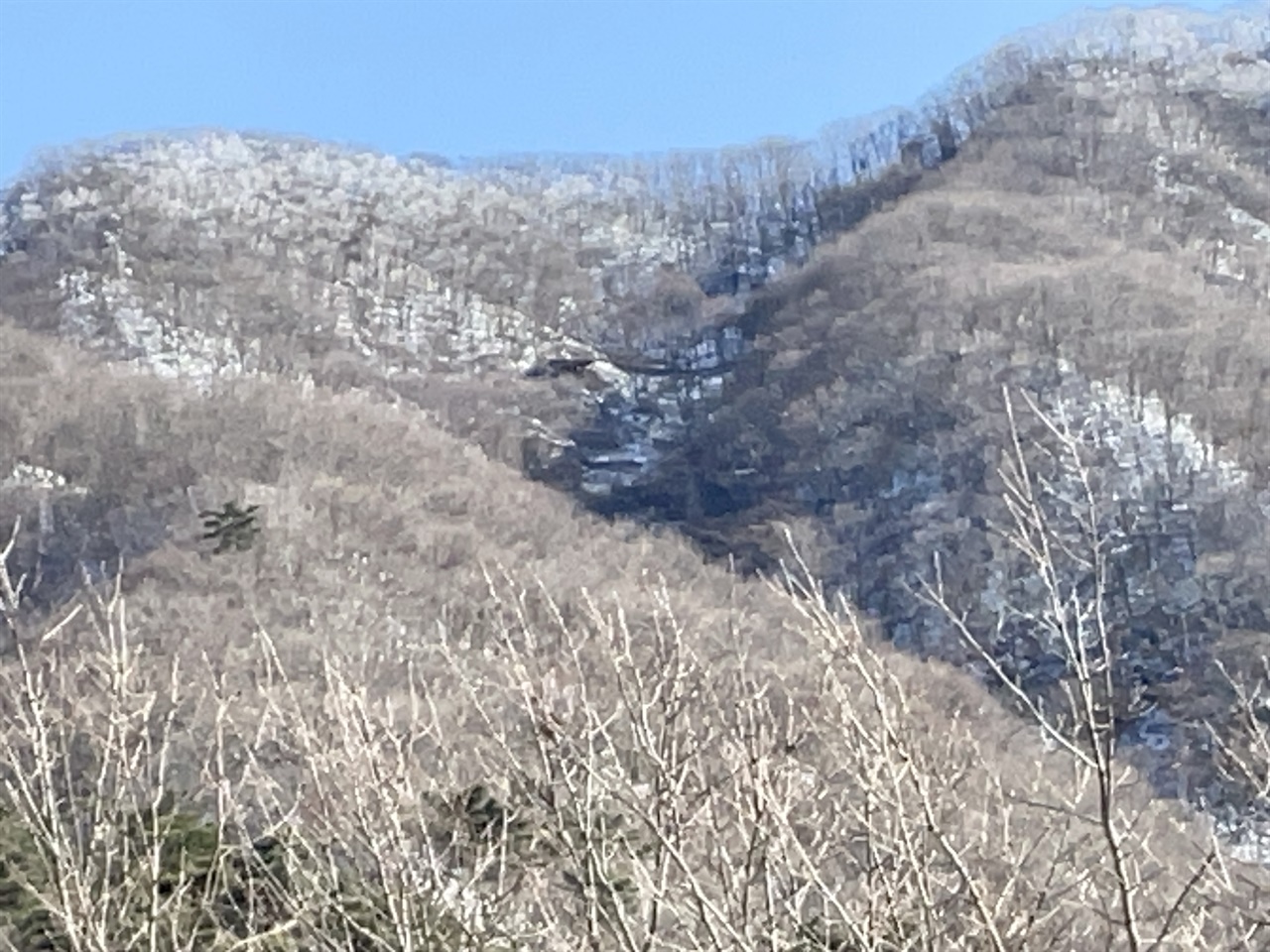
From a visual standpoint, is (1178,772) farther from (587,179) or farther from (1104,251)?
(587,179)

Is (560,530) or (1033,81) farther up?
(1033,81)

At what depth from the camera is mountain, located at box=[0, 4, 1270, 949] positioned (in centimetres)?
Result: 371

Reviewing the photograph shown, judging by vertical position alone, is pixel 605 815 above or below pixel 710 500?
above

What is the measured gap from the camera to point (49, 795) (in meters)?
3.40

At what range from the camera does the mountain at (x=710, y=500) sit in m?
3.71

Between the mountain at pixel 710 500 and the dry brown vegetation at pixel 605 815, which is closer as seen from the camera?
the dry brown vegetation at pixel 605 815

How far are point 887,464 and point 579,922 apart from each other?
46.0 m

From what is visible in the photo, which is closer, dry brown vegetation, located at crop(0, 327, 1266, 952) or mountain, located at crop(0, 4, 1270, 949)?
dry brown vegetation, located at crop(0, 327, 1266, 952)

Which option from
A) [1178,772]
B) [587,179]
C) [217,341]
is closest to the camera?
[1178,772]

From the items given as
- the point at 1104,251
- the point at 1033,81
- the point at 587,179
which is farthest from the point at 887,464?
the point at 587,179

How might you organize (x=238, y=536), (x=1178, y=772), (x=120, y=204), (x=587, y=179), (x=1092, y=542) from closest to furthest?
(x=1092, y=542), (x=1178, y=772), (x=238, y=536), (x=120, y=204), (x=587, y=179)

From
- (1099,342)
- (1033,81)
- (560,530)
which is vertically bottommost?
(560,530)

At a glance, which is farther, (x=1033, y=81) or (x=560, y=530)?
(x=1033, y=81)

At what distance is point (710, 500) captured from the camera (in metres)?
55.0
